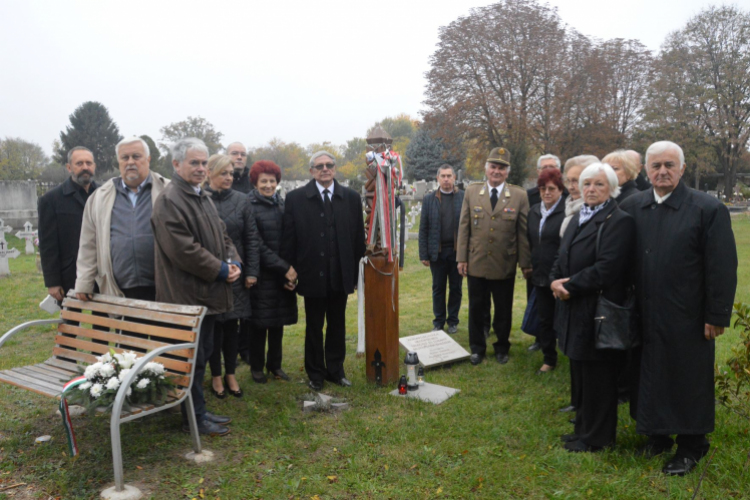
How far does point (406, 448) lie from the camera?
3.92 meters

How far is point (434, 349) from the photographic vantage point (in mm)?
6039

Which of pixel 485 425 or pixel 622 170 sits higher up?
pixel 622 170

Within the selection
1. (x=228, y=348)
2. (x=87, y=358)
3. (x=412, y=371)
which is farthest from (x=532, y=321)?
(x=87, y=358)

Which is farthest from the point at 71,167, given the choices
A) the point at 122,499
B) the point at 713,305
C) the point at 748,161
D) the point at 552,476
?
the point at 748,161

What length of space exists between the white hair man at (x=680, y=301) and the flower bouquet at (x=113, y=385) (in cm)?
313

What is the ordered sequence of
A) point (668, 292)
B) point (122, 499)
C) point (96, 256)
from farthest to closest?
point (96, 256) → point (668, 292) → point (122, 499)

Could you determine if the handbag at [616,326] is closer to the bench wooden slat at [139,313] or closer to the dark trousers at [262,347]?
the bench wooden slat at [139,313]

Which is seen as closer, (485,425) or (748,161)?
(485,425)

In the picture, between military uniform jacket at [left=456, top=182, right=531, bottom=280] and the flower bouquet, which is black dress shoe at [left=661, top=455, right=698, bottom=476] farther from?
the flower bouquet

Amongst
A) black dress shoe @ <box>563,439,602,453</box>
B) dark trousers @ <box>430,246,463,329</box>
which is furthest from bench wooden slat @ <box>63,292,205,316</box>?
dark trousers @ <box>430,246,463,329</box>

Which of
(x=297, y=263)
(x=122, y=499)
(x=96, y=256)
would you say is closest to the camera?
(x=122, y=499)

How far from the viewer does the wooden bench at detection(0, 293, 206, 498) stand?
329 centimetres

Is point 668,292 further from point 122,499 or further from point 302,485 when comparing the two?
point 122,499

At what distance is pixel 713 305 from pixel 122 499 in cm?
366
